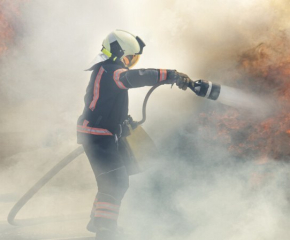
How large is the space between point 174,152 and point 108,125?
259 centimetres

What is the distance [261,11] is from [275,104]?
1.36 metres

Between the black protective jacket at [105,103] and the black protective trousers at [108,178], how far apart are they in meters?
0.10

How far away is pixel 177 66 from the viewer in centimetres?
714

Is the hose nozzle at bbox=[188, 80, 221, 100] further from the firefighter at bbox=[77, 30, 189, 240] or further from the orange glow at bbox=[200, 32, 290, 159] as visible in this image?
the orange glow at bbox=[200, 32, 290, 159]

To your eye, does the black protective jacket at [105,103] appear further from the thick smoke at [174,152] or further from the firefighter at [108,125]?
the thick smoke at [174,152]

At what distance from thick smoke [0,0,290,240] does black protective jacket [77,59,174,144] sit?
4.49 ft

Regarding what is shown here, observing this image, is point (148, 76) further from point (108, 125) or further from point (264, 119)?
point (264, 119)

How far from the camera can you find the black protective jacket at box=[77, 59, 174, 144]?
3983 millimetres

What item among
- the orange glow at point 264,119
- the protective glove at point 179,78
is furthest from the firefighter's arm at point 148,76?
the orange glow at point 264,119

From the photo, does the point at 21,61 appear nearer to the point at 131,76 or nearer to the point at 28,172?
the point at 28,172

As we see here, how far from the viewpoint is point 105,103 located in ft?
13.3

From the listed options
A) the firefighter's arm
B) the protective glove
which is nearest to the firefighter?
the firefighter's arm

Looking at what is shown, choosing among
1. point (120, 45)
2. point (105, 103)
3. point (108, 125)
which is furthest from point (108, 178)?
point (120, 45)

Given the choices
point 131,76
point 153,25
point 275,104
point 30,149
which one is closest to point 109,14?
point 153,25
